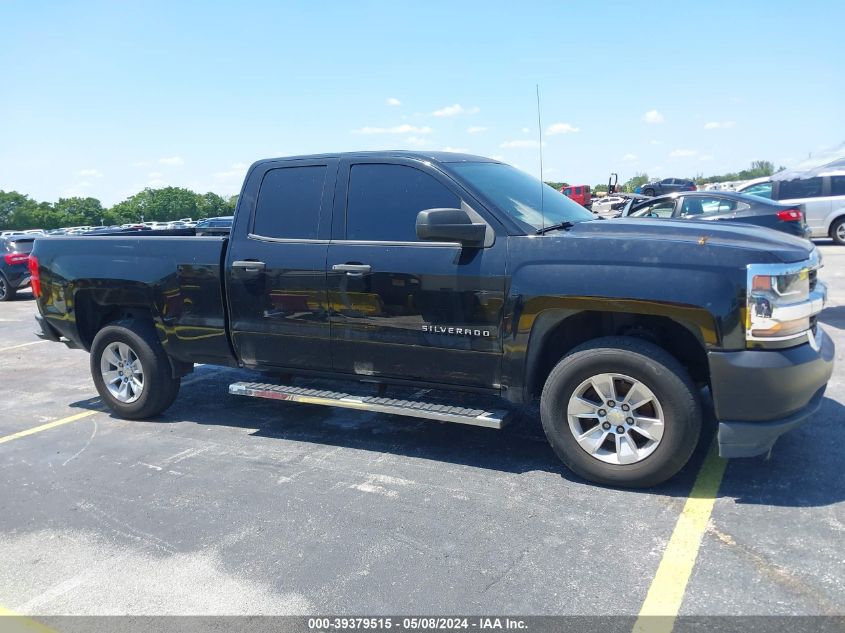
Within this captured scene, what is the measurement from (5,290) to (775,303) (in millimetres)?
17191

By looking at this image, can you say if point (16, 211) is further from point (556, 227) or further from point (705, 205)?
point (556, 227)

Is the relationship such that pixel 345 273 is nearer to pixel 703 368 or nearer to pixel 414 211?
pixel 414 211

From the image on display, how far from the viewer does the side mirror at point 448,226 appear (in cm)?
411

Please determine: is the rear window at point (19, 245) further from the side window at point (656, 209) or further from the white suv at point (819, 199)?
the white suv at point (819, 199)

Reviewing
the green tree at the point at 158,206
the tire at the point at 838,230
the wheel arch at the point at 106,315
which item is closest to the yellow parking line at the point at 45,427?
the wheel arch at the point at 106,315

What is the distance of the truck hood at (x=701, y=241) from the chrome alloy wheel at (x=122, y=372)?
377cm

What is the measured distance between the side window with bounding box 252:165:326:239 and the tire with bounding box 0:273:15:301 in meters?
13.9

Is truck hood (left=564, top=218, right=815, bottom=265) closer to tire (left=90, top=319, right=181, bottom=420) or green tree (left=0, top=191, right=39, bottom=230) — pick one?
tire (left=90, top=319, right=181, bottom=420)

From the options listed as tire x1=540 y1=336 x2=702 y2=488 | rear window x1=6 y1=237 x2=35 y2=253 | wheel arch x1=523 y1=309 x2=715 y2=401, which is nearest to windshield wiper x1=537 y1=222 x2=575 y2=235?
wheel arch x1=523 y1=309 x2=715 y2=401

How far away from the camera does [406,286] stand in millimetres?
4445

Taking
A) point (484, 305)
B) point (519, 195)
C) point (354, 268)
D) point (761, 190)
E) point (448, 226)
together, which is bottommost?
point (484, 305)

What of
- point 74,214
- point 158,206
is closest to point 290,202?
point 74,214

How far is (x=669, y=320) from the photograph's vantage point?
401 centimetres

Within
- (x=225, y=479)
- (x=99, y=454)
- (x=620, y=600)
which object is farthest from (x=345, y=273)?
(x=620, y=600)
